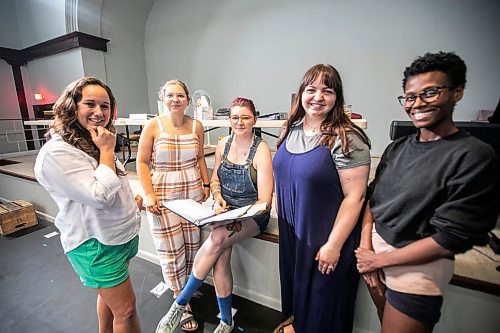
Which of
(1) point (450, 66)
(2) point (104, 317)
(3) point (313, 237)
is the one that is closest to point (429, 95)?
(1) point (450, 66)

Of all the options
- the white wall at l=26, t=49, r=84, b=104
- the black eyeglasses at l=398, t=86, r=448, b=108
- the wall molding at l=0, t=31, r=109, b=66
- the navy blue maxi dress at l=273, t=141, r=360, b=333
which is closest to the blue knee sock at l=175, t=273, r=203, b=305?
the navy blue maxi dress at l=273, t=141, r=360, b=333

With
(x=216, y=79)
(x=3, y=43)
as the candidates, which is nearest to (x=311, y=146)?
(x=216, y=79)

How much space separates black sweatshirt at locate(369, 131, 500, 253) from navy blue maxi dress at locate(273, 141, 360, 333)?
0.19m

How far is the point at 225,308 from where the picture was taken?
142cm

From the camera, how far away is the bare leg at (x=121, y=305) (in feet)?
3.37

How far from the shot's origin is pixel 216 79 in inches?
207

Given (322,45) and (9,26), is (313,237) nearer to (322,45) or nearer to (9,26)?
(322,45)

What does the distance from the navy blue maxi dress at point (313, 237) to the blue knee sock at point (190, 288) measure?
1.70 ft

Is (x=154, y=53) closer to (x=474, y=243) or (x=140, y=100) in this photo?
(x=140, y=100)

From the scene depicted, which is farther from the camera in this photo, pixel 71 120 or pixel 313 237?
pixel 313 237

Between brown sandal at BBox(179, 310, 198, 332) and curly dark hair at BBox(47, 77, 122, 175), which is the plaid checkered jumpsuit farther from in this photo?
curly dark hair at BBox(47, 77, 122, 175)

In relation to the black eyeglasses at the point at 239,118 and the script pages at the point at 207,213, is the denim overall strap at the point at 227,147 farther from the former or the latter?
the script pages at the point at 207,213

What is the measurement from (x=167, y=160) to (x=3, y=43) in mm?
6632

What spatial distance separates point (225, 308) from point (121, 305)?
57 cm
